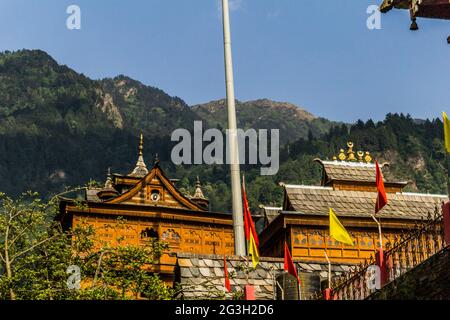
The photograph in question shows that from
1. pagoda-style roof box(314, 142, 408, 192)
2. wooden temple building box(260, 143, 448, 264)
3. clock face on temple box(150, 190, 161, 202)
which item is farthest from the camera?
clock face on temple box(150, 190, 161, 202)

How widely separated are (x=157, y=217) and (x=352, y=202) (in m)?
10.2

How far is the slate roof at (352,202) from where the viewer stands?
42.8 metres

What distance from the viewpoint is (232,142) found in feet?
92.2

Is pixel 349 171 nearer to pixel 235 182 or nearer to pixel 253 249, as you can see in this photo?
pixel 235 182

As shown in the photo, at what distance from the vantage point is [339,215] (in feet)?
138

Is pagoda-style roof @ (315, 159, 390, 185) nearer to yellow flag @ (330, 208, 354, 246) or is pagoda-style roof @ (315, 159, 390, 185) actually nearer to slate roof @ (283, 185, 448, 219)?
slate roof @ (283, 185, 448, 219)

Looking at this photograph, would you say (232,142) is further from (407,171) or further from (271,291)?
(407,171)

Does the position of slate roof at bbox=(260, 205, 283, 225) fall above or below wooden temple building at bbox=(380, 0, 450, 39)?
below

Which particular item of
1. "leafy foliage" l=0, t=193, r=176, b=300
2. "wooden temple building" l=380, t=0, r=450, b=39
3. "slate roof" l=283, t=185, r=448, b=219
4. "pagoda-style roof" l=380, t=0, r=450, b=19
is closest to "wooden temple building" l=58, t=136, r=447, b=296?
"slate roof" l=283, t=185, r=448, b=219

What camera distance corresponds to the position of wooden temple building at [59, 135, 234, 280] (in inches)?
1799

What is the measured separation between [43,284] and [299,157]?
142 metres

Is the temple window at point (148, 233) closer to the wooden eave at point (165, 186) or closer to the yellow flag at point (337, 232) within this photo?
the wooden eave at point (165, 186)

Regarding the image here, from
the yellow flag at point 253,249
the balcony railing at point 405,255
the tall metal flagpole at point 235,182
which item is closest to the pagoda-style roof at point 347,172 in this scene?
the tall metal flagpole at point 235,182
